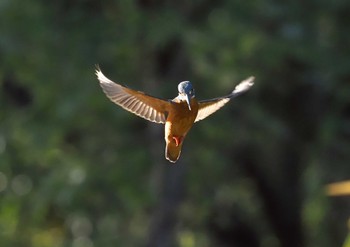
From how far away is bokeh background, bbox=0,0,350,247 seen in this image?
1028cm

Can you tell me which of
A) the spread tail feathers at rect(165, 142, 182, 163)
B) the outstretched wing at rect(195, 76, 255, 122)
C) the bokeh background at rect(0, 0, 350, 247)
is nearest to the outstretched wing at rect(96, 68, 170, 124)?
the outstretched wing at rect(195, 76, 255, 122)

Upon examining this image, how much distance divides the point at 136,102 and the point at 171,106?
254 millimetres

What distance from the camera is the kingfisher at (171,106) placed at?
2.79 m

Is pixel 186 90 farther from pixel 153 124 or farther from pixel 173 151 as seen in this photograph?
pixel 153 124

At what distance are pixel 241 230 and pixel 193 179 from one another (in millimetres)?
2622

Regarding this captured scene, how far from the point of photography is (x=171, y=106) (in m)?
2.99

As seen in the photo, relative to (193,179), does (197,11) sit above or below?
above

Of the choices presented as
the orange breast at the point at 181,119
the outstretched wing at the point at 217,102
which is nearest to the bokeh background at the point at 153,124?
the outstretched wing at the point at 217,102

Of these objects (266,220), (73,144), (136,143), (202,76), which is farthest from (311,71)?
(266,220)

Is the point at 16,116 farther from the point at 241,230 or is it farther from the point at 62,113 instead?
the point at 241,230

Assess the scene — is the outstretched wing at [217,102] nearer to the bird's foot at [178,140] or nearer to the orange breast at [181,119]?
the orange breast at [181,119]

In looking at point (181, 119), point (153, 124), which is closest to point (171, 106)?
point (181, 119)

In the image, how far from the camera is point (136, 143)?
11148 millimetres

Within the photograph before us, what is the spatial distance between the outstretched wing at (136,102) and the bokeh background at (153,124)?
6718mm
